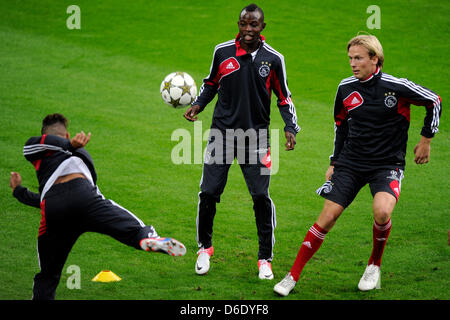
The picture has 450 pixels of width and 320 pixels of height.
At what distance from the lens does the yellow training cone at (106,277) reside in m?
6.14

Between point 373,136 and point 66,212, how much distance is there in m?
2.90

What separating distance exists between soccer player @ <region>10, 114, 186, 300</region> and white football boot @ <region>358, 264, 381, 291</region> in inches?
78.9

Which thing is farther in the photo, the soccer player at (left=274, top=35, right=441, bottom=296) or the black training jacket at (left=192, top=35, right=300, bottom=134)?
the black training jacket at (left=192, top=35, right=300, bottom=134)

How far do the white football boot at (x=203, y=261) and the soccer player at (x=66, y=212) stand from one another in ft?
4.28

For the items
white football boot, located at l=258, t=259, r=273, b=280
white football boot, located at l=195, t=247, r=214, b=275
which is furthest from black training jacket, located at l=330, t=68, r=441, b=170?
white football boot, located at l=195, t=247, r=214, b=275

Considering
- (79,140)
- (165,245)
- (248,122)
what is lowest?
(165,245)

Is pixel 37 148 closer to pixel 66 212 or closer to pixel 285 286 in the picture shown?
pixel 66 212

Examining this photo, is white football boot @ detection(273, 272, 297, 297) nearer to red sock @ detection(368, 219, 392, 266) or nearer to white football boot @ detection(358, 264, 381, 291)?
white football boot @ detection(358, 264, 381, 291)

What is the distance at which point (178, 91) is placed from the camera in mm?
7254

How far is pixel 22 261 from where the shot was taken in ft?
21.5

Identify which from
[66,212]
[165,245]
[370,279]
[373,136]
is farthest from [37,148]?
[370,279]

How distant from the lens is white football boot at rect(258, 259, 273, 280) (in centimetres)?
625

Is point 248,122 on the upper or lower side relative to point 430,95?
lower

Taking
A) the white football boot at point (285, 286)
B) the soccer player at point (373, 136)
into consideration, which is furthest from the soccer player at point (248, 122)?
the soccer player at point (373, 136)
